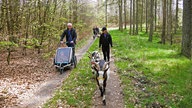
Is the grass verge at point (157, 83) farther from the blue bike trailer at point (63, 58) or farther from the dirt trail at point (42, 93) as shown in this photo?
the dirt trail at point (42, 93)

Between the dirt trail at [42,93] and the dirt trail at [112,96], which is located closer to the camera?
the dirt trail at [112,96]

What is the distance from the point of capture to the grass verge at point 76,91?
371 inches

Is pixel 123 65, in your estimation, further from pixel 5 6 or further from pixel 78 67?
pixel 5 6

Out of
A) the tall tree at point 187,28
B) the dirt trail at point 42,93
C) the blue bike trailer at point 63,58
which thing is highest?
the tall tree at point 187,28

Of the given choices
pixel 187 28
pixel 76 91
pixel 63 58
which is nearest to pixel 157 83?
pixel 76 91

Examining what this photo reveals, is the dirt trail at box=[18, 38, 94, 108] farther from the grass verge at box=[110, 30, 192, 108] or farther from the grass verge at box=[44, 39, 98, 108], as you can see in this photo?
the grass verge at box=[110, 30, 192, 108]

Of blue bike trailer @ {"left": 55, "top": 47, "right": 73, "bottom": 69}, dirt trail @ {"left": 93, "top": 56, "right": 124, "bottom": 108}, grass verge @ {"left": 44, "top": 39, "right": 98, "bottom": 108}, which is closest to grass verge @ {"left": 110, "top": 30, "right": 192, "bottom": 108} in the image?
dirt trail @ {"left": 93, "top": 56, "right": 124, "bottom": 108}

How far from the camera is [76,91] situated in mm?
10867

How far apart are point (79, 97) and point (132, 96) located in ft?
6.74

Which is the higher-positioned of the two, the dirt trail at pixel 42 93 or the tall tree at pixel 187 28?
the tall tree at pixel 187 28

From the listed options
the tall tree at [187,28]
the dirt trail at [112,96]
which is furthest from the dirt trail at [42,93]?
the tall tree at [187,28]

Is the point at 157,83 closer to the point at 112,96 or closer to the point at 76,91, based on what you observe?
the point at 112,96

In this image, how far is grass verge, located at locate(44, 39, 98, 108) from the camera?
943 centimetres

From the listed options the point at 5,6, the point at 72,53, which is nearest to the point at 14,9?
the point at 5,6
